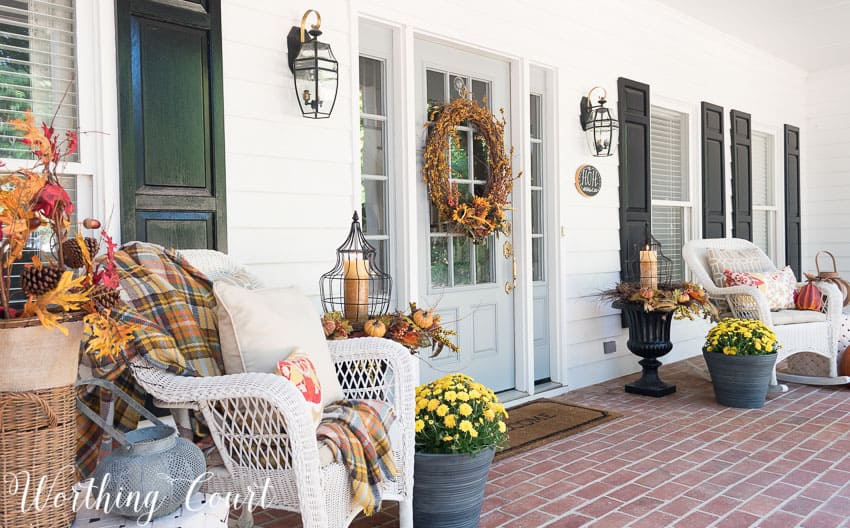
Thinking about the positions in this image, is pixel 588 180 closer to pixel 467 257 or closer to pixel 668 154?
pixel 467 257

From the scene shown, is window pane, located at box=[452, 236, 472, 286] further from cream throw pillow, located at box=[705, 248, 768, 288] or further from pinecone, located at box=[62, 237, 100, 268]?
pinecone, located at box=[62, 237, 100, 268]

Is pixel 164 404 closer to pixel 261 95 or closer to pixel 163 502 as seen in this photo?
pixel 163 502

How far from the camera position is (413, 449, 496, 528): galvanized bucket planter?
2.35 meters

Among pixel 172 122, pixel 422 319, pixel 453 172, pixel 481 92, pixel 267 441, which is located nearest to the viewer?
pixel 267 441

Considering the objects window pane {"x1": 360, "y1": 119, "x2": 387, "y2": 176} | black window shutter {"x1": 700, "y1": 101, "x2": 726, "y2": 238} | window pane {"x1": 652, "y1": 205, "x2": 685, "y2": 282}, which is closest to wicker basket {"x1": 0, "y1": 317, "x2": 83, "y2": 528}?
window pane {"x1": 360, "y1": 119, "x2": 387, "y2": 176}

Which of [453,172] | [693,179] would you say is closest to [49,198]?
[453,172]

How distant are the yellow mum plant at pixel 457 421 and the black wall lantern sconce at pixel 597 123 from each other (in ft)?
9.40

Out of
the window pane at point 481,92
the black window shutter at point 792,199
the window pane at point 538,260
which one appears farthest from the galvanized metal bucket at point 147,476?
the black window shutter at point 792,199

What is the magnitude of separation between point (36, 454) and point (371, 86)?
269 cm

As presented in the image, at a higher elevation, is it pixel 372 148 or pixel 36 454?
pixel 372 148

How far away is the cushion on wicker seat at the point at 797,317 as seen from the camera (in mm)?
4660

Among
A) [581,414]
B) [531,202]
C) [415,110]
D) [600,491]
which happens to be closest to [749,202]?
[531,202]

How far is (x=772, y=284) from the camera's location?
496 centimetres

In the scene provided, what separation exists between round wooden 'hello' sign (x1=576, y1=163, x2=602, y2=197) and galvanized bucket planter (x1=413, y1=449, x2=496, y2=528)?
2788 mm
